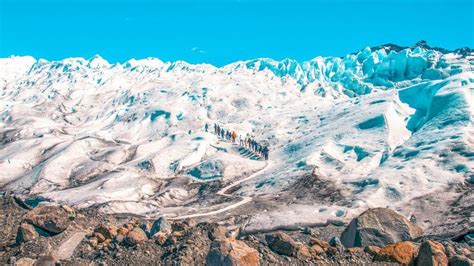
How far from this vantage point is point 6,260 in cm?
2702

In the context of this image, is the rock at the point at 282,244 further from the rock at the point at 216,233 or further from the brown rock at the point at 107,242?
the brown rock at the point at 107,242

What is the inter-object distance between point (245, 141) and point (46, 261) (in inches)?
3589

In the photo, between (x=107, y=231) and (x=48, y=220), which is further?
(x=48, y=220)

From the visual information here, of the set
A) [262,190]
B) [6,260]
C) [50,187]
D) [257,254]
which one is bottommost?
[50,187]

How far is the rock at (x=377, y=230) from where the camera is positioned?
35500 mm

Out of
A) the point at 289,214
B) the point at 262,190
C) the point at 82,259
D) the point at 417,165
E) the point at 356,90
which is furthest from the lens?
the point at 356,90

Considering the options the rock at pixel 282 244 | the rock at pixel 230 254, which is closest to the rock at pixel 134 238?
the rock at pixel 230 254

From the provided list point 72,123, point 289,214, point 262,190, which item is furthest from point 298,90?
point 289,214

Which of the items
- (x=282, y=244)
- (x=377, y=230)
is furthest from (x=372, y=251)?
(x=377, y=230)

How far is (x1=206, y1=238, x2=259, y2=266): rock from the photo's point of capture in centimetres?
2344

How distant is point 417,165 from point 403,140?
20537 mm

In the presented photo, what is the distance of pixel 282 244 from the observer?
25891 mm

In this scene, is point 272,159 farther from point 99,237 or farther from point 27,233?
point 27,233

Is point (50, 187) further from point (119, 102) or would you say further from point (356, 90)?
point (356, 90)
